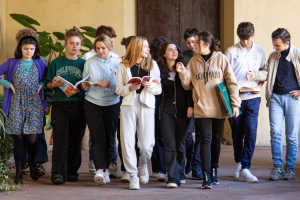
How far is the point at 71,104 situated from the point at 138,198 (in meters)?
1.25

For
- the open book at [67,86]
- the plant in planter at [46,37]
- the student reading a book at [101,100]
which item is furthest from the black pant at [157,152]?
the plant in planter at [46,37]

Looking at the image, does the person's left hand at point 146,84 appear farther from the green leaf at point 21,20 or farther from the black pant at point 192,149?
the green leaf at point 21,20

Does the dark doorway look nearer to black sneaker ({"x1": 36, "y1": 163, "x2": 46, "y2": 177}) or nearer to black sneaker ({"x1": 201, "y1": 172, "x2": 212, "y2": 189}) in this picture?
black sneaker ({"x1": 36, "y1": 163, "x2": 46, "y2": 177})

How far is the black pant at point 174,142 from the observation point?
3.63 meters

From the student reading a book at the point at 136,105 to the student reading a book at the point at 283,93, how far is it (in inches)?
48.4

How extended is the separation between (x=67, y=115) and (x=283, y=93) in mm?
2385

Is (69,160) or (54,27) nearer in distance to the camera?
(69,160)

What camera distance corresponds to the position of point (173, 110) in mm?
3691

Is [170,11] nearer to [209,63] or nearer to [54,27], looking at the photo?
[54,27]

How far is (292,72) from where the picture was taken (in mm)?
4102

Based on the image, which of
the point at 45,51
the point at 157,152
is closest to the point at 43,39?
the point at 45,51

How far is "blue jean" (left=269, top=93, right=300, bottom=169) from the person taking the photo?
4078 mm

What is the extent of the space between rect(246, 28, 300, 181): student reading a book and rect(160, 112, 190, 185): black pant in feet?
3.41

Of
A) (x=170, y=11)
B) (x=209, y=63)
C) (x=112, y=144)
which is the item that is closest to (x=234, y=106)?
(x=209, y=63)
